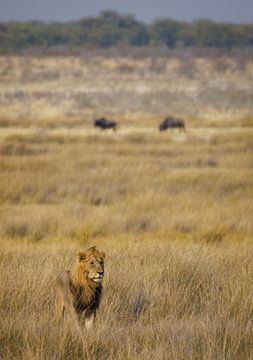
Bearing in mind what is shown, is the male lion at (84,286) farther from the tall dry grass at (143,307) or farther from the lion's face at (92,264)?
the tall dry grass at (143,307)

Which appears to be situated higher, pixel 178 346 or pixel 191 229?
pixel 178 346

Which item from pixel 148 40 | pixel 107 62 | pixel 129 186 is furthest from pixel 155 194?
pixel 148 40

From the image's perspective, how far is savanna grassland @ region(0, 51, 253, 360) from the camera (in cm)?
569

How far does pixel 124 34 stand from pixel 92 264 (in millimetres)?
97187

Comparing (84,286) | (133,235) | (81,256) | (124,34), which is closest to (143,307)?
(84,286)

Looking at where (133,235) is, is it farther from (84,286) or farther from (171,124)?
(171,124)

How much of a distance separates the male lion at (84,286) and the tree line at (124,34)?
83161 millimetres

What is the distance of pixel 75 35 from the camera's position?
97.0m

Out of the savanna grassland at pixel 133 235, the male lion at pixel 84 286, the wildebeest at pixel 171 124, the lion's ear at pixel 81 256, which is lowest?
the wildebeest at pixel 171 124

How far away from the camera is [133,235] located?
484 inches

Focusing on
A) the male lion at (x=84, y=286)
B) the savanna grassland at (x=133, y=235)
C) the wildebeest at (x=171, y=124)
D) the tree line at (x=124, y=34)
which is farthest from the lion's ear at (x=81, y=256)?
the tree line at (x=124, y=34)

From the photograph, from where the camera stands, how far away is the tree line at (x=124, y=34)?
92056mm

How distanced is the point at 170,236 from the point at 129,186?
5.09 meters

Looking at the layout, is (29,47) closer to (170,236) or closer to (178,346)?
(170,236)
